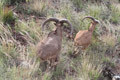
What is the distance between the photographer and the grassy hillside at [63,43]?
5797 millimetres

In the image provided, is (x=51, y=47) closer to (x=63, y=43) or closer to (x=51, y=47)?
(x=51, y=47)

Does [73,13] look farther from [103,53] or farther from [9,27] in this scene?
[9,27]

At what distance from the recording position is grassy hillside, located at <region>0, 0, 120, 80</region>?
5.80 meters

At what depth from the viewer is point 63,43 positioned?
7258 mm

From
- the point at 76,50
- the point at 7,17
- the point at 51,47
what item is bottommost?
the point at 76,50

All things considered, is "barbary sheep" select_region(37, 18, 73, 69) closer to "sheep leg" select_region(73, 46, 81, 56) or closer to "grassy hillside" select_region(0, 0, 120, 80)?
"grassy hillside" select_region(0, 0, 120, 80)

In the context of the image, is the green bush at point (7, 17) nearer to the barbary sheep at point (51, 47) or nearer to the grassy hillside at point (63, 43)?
the grassy hillside at point (63, 43)

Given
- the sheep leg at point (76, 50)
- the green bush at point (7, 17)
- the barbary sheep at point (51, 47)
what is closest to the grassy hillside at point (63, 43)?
the green bush at point (7, 17)

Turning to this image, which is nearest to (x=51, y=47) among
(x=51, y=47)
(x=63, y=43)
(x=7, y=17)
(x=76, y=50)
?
(x=51, y=47)

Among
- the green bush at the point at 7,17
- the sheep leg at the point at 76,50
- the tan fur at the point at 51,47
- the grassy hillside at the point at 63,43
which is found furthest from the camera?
the green bush at the point at 7,17

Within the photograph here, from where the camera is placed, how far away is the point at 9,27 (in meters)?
7.03

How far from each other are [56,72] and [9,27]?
6.43 ft

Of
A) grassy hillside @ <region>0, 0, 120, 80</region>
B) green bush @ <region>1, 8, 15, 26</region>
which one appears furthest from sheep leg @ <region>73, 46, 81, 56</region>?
green bush @ <region>1, 8, 15, 26</region>

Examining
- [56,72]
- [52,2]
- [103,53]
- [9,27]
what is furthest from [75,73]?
[52,2]
